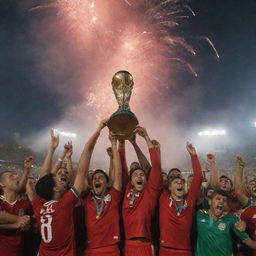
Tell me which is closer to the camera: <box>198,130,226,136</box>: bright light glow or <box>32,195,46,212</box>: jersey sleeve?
<box>32,195,46,212</box>: jersey sleeve

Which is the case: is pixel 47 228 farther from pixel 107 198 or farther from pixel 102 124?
pixel 102 124

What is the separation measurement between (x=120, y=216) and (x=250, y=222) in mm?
1851

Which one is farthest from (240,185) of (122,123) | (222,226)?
Answer: (122,123)

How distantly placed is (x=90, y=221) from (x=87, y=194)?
1.60 ft

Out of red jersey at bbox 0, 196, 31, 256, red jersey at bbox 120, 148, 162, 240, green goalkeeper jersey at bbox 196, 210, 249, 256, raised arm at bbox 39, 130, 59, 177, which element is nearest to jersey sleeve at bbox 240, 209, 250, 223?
green goalkeeper jersey at bbox 196, 210, 249, 256

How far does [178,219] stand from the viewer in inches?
130

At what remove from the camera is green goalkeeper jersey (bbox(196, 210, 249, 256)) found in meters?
3.23

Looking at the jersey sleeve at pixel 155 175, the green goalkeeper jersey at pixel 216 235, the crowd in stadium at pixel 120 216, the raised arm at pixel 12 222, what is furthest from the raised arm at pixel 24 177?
the green goalkeeper jersey at pixel 216 235

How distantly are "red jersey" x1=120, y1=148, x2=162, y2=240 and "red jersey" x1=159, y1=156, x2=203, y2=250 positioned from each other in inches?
6.3

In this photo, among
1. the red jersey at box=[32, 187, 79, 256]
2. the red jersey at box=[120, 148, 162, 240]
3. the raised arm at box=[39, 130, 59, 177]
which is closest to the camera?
the red jersey at box=[32, 187, 79, 256]

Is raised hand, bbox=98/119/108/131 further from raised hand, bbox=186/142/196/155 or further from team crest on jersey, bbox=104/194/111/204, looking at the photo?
raised hand, bbox=186/142/196/155

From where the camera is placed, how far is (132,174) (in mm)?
3658

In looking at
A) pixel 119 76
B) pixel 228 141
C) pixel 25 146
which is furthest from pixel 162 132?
pixel 119 76

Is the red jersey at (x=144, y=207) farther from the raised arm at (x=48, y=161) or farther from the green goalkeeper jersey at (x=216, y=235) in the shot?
the raised arm at (x=48, y=161)
